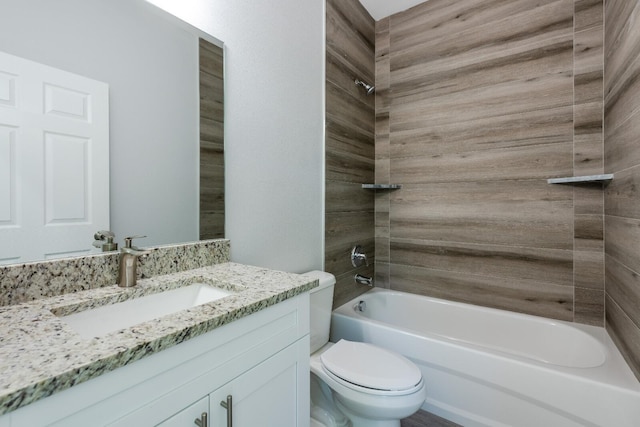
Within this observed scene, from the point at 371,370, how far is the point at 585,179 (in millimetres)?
1542

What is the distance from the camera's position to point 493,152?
210 centimetres

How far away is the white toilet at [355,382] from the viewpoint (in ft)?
4.03

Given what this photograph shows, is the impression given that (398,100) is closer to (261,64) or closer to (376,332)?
(261,64)

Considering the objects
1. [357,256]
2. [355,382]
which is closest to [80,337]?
[355,382]

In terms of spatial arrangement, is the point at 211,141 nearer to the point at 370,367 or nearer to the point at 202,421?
the point at 202,421

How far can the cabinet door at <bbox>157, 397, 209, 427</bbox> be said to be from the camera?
65cm

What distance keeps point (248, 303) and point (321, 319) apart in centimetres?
94

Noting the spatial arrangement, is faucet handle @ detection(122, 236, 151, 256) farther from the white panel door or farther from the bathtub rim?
the bathtub rim

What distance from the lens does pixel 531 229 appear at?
1.99 m

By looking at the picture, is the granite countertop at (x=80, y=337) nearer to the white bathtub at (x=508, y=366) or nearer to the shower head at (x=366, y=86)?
the white bathtub at (x=508, y=366)

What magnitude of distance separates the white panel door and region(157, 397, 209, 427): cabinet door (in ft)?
2.02

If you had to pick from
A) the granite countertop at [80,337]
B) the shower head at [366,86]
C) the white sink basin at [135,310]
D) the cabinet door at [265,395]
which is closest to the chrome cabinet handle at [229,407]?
the cabinet door at [265,395]

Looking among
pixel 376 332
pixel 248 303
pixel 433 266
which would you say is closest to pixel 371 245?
pixel 433 266

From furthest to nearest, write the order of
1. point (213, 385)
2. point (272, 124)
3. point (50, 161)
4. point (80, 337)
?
point (272, 124), point (50, 161), point (213, 385), point (80, 337)
